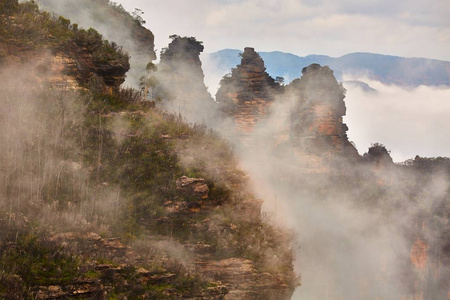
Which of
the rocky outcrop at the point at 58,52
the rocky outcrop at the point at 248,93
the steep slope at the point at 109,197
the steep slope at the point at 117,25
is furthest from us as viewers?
the rocky outcrop at the point at 248,93

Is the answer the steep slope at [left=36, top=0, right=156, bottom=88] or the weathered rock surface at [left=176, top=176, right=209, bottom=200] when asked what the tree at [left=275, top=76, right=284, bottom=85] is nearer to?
the steep slope at [left=36, top=0, right=156, bottom=88]

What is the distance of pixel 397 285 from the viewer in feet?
140

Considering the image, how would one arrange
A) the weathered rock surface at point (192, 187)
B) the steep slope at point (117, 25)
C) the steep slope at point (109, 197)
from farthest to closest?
the steep slope at point (117, 25)
the weathered rock surface at point (192, 187)
the steep slope at point (109, 197)

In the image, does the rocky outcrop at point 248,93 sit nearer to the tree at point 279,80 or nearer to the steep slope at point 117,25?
the tree at point 279,80

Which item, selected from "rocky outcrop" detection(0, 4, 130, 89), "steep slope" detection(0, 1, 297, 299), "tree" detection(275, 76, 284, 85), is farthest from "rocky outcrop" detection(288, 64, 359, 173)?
"rocky outcrop" detection(0, 4, 130, 89)

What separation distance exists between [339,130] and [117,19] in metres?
23.5

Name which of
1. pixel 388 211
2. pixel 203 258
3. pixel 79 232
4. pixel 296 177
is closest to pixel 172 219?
pixel 203 258

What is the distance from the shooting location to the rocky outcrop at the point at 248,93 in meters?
48.1

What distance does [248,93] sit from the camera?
48.1 meters

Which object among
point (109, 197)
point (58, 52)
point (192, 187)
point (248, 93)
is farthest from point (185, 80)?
point (109, 197)

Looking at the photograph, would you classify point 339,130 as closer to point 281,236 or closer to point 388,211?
point 388,211

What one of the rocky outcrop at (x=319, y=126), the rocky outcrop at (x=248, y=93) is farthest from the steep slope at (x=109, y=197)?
the rocky outcrop at (x=248, y=93)

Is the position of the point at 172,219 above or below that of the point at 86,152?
below

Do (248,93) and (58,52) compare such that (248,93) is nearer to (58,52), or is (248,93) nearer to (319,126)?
Answer: (319,126)
